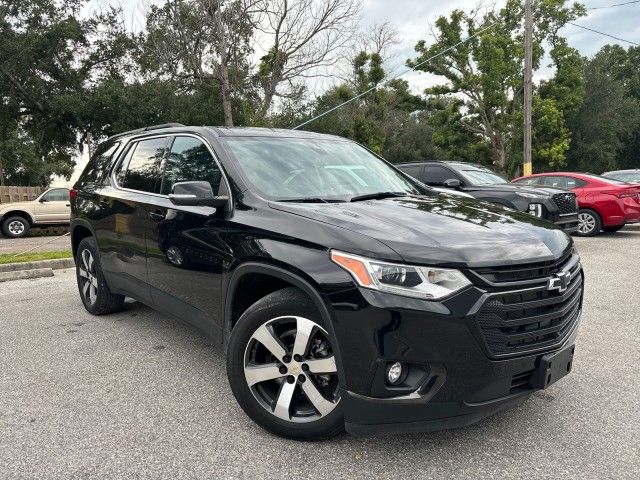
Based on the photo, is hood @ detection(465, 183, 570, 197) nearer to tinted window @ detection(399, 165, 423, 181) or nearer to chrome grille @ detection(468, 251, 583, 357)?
tinted window @ detection(399, 165, 423, 181)

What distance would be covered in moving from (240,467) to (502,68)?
30.1 m

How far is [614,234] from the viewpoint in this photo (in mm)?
11656

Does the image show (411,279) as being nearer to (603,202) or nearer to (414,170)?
(414,170)

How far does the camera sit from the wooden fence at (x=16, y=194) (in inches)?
765

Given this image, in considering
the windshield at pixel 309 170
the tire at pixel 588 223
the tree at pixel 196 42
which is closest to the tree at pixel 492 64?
the tree at pixel 196 42

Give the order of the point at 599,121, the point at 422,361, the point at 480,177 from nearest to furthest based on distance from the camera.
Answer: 1. the point at 422,361
2. the point at 480,177
3. the point at 599,121

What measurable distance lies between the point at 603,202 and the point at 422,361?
10531mm

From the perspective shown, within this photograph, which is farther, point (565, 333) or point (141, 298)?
point (141, 298)

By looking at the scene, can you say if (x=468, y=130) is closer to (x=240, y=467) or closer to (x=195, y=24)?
(x=195, y=24)

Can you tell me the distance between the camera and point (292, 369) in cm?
262

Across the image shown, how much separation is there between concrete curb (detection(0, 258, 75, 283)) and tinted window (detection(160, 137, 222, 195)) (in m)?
5.00

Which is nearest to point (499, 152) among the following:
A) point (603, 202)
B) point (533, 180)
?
point (533, 180)

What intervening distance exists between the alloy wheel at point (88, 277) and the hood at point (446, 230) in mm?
3006

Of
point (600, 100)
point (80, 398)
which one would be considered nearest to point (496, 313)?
point (80, 398)
